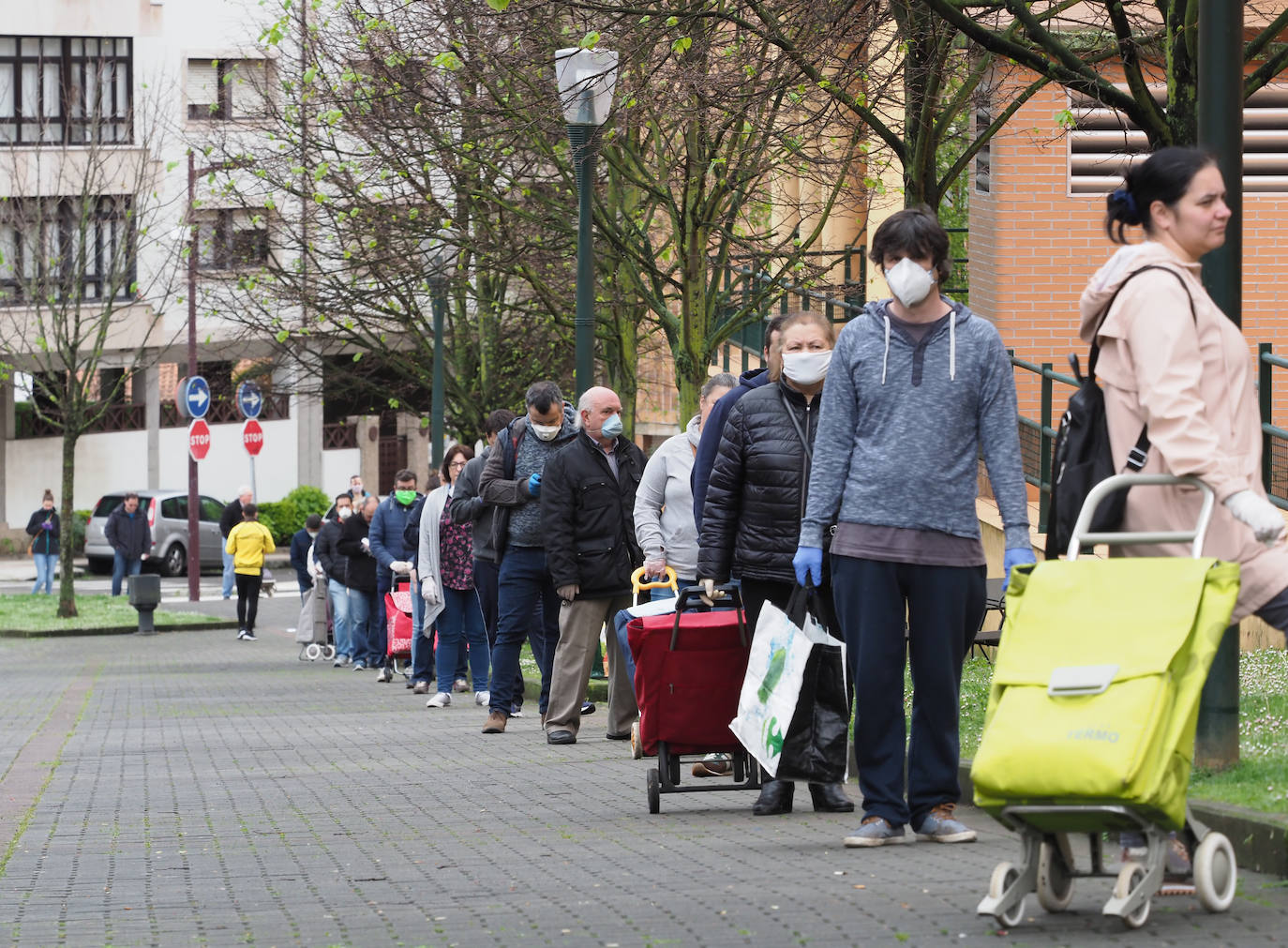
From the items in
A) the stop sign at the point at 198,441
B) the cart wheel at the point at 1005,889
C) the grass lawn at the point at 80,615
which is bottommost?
the grass lawn at the point at 80,615

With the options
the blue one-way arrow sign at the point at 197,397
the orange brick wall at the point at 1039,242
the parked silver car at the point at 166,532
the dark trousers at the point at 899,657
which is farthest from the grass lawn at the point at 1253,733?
the parked silver car at the point at 166,532

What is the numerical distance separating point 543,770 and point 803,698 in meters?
3.18

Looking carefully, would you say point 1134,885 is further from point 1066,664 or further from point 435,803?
point 435,803

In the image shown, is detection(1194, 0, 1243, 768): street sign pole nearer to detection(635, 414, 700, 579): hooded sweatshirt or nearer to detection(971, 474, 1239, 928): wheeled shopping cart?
detection(971, 474, 1239, 928): wheeled shopping cart

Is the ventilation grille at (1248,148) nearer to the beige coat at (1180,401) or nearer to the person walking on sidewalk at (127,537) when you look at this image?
the beige coat at (1180,401)

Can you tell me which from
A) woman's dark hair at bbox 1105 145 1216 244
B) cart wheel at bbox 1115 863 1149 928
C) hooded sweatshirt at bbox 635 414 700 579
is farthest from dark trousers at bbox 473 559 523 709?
cart wheel at bbox 1115 863 1149 928

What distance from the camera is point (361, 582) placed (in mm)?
21750

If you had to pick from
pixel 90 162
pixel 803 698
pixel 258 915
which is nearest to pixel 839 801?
pixel 803 698

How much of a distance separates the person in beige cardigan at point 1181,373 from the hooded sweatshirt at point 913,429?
3.54 ft

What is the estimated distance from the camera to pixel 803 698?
7801 millimetres

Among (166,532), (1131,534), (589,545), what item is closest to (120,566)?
(166,532)

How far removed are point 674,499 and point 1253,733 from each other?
11.9 feet

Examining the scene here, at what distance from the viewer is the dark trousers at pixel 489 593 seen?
13.5 metres

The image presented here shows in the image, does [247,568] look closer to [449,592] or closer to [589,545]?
[449,592]
